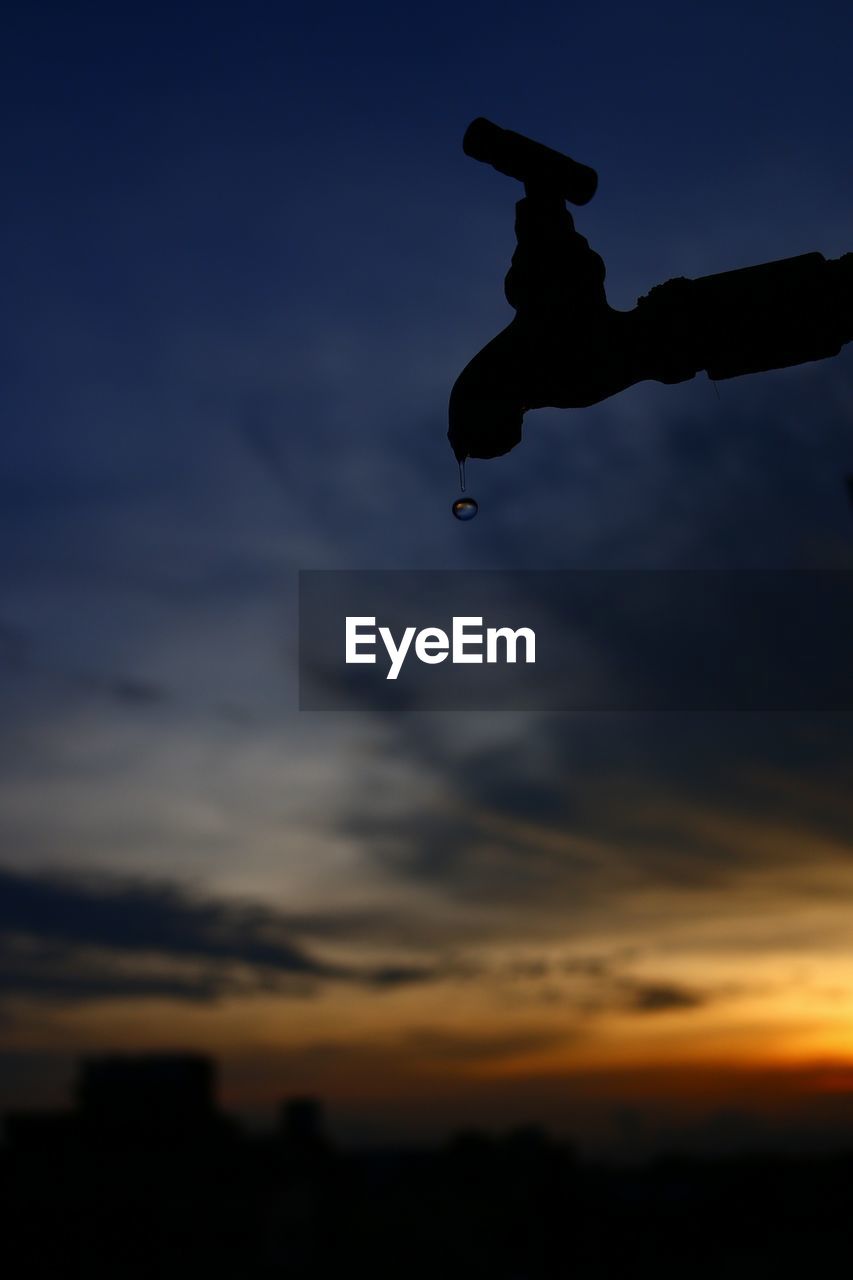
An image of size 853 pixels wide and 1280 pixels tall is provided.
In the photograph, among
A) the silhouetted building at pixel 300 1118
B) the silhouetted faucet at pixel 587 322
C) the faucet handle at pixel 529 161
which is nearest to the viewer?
the silhouetted faucet at pixel 587 322

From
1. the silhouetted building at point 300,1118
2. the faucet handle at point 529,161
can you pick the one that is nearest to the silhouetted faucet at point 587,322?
the faucet handle at point 529,161

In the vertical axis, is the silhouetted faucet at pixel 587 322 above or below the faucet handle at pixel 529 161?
below

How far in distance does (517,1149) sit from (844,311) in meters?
167

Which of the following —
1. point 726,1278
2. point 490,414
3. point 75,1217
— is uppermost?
point 490,414

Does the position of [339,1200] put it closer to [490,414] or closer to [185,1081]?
[185,1081]

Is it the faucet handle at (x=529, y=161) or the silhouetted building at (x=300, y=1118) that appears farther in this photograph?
the silhouetted building at (x=300, y=1118)

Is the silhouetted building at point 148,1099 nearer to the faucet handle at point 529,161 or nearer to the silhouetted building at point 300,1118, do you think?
the silhouetted building at point 300,1118

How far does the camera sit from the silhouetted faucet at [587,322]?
16.0 ft

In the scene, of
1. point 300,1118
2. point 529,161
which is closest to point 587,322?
point 529,161

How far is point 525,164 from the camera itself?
5.68m

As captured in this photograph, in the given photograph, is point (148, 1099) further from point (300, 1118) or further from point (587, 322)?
point (587, 322)

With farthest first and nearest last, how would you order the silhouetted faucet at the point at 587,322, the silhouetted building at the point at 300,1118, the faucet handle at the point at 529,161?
the silhouetted building at the point at 300,1118 → the faucet handle at the point at 529,161 → the silhouetted faucet at the point at 587,322

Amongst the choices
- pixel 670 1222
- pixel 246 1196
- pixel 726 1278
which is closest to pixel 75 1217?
pixel 246 1196

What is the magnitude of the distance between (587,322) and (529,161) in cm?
92
